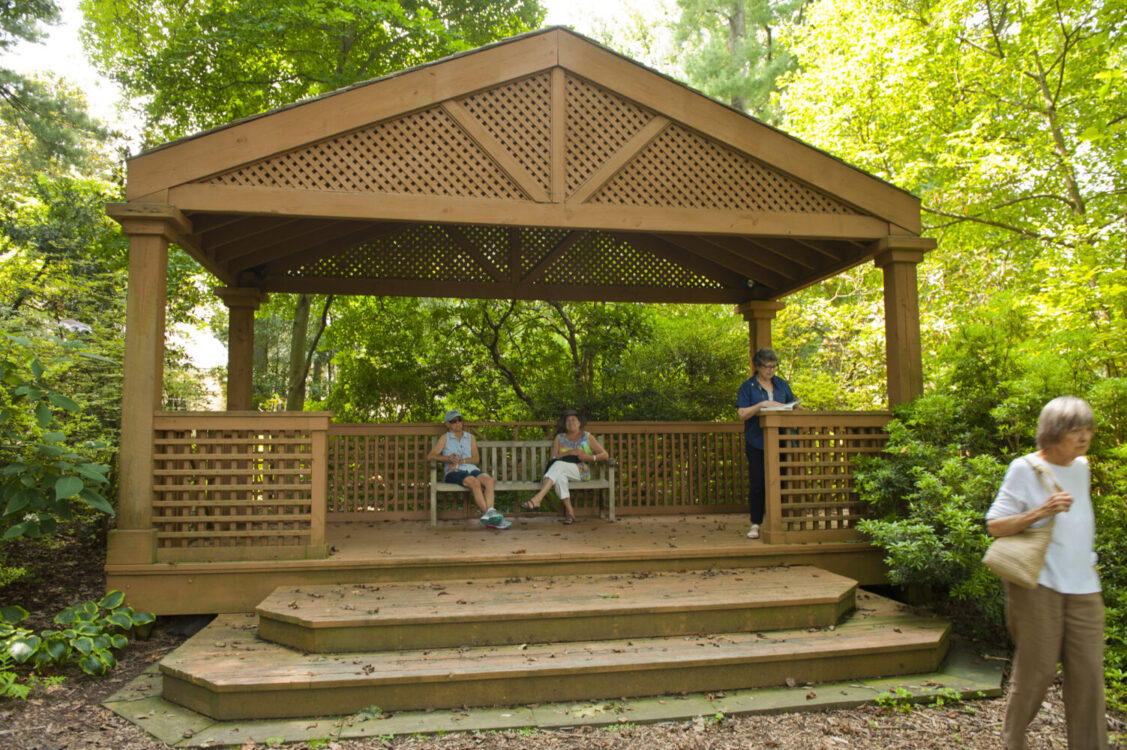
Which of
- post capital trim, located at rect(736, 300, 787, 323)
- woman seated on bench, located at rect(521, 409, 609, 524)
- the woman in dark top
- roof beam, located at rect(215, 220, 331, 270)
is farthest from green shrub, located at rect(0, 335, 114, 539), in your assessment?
post capital trim, located at rect(736, 300, 787, 323)

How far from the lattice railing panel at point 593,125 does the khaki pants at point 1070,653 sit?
4001 millimetres

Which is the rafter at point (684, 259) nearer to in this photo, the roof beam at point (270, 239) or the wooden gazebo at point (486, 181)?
the wooden gazebo at point (486, 181)

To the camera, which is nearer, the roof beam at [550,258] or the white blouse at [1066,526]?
the white blouse at [1066,526]

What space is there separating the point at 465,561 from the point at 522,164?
3.02 metres

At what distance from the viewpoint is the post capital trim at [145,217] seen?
479cm

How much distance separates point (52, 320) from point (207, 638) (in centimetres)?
467

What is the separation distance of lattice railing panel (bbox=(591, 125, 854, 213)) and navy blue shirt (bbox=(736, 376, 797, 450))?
150 cm

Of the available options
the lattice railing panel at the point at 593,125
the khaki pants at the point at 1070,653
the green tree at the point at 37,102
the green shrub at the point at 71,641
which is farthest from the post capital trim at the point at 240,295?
the green tree at the point at 37,102

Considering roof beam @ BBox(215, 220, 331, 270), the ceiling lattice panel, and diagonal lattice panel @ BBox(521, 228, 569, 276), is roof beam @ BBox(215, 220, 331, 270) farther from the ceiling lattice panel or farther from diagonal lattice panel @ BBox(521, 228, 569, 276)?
diagonal lattice panel @ BBox(521, 228, 569, 276)

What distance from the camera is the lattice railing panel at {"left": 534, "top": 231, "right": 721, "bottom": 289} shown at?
325 inches

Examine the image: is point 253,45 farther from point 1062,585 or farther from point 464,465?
point 1062,585

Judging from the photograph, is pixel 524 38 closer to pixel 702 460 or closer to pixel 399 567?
pixel 399 567

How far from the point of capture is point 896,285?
5922mm

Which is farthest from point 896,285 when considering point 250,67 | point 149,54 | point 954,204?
point 149,54
